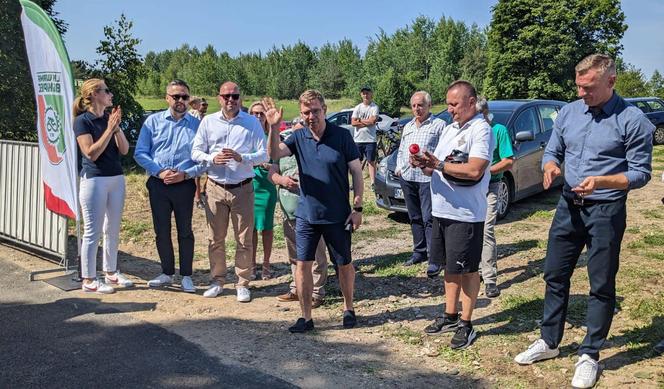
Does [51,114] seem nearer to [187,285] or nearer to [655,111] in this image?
[187,285]

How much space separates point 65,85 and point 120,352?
9.61ft

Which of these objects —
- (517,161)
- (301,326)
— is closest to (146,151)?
(301,326)

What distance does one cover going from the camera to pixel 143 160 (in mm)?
5691

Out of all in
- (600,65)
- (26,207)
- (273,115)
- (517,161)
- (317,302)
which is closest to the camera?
(600,65)

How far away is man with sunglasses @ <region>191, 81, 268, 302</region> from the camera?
5.48 m

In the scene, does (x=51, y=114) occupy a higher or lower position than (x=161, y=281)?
higher

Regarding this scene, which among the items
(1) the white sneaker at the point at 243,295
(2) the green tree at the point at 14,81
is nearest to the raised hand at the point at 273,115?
(1) the white sneaker at the point at 243,295

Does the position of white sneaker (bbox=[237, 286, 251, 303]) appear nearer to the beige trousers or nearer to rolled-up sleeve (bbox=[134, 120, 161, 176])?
the beige trousers

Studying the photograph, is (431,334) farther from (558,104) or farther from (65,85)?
(558,104)

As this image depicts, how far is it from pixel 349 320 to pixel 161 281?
7.62 ft

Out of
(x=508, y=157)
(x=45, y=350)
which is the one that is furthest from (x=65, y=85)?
(x=508, y=157)

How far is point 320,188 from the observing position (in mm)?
4695

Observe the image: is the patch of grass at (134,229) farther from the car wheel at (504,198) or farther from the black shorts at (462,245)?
the car wheel at (504,198)

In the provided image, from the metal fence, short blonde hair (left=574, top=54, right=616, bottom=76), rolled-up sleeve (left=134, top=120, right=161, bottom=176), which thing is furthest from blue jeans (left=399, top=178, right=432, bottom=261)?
the metal fence
